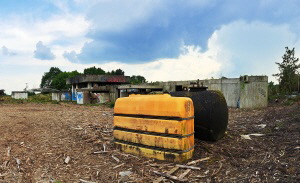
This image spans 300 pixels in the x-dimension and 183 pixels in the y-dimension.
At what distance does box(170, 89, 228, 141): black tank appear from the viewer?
6781mm

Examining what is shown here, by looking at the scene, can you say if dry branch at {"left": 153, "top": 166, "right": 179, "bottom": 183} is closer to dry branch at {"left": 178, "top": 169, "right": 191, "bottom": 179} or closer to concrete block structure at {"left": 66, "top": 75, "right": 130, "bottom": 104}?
dry branch at {"left": 178, "top": 169, "right": 191, "bottom": 179}

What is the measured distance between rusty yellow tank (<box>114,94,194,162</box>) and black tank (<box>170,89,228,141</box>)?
1173mm

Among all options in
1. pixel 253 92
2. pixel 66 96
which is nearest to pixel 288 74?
pixel 253 92

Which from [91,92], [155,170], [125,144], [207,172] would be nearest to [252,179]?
[207,172]

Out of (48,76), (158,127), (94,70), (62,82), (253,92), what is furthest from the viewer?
(48,76)

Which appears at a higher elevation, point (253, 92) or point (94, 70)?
point (94, 70)

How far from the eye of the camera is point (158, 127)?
574 cm

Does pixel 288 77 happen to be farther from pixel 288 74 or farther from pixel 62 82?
pixel 62 82

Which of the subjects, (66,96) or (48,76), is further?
(48,76)

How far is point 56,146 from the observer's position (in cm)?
720

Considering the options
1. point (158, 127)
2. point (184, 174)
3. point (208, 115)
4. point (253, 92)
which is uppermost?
point (253, 92)

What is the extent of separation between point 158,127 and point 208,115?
1777mm

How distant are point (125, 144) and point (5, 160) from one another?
3.02 m

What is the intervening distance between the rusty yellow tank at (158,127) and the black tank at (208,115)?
1.17m
